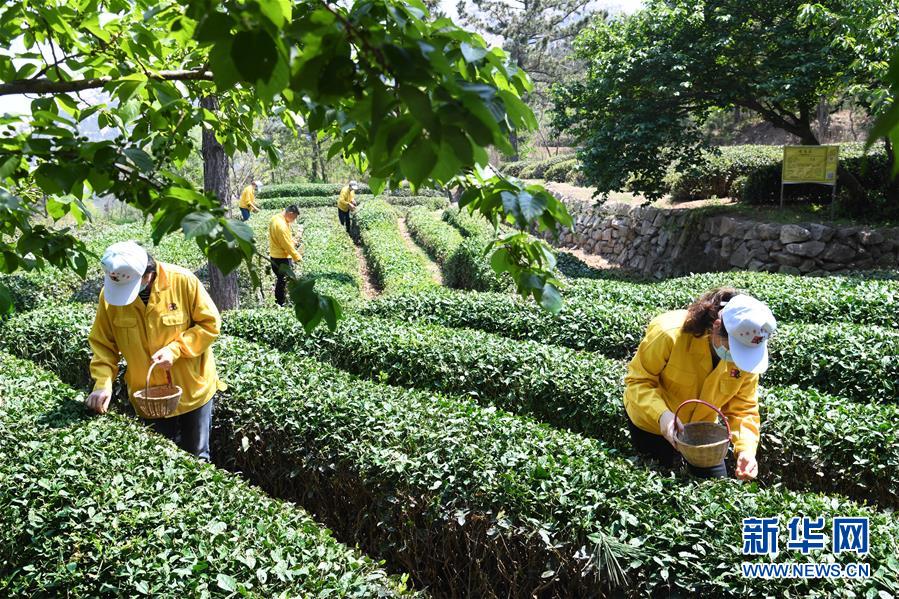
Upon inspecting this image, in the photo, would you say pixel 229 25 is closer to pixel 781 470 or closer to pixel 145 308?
pixel 145 308

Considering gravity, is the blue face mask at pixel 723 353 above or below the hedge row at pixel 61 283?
above

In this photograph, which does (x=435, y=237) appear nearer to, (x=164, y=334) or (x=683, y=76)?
(x=683, y=76)

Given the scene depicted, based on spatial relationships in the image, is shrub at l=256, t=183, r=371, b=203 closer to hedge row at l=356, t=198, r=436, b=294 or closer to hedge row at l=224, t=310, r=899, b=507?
hedge row at l=356, t=198, r=436, b=294

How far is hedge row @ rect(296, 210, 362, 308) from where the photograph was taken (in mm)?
10471

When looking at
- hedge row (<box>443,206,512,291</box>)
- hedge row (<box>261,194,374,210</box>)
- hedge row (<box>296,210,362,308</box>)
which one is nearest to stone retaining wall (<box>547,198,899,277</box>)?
hedge row (<box>443,206,512,291</box>)

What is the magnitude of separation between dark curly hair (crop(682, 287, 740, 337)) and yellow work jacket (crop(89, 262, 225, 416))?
2.71m

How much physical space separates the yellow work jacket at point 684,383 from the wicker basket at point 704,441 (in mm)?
147

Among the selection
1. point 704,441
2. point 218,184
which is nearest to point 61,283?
point 218,184

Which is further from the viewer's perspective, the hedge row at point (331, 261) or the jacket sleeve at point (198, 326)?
the hedge row at point (331, 261)

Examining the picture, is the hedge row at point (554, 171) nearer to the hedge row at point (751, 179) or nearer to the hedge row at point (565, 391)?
the hedge row at point (751, 179)

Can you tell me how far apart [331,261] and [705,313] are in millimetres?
10474

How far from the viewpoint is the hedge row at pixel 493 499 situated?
10.0 ft

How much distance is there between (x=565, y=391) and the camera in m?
5.32

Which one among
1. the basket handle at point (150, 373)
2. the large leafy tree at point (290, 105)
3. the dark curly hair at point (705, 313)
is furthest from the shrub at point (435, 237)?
the large leafy tree at point (290, 105)
